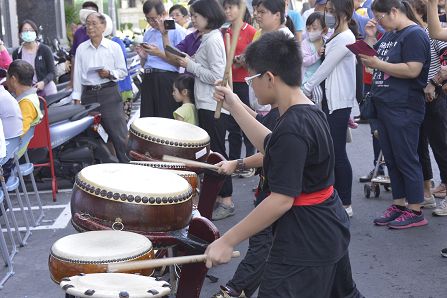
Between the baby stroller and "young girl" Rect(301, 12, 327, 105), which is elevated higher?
"young girl" Rect(301, 12, 327, 105)

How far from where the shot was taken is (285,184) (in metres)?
3.22

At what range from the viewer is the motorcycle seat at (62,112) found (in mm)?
8131

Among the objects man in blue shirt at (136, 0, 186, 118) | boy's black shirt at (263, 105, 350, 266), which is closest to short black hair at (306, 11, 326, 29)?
man in blue shirt at (136, 0, 186, 118)

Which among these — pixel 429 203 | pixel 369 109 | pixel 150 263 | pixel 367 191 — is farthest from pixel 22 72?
pixel 150 263

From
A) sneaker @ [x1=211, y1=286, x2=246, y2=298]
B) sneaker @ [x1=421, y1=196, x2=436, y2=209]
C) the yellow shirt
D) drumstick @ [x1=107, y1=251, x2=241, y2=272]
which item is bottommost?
sneaker @ [x1=421, y1=196, x2=436, y2=209]

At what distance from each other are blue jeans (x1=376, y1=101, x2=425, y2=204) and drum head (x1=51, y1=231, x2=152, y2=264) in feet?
10.0

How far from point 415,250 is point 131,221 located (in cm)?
273

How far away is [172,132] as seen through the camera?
5281mm

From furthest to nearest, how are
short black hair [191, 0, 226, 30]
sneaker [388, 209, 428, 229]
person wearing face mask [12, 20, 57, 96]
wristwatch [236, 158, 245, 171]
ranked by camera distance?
person wearing face mask [12, 20, 57, 96] < short black hair [191, 0, 226, 30] < sneaker [388, 209, 428, 229] < wristwatch [236, 158, 245, 171]

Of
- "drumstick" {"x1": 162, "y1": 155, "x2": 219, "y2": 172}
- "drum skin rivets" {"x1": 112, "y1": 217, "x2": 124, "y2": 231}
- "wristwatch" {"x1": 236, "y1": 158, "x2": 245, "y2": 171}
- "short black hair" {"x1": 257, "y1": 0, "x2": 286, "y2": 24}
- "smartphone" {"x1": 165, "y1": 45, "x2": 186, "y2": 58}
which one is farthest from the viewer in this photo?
"smartphone" {"x1": 165, "y1": 45, "x2": 186, "y2": 58}

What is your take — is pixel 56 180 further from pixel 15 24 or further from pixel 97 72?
pixel 15 24

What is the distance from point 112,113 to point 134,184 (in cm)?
457

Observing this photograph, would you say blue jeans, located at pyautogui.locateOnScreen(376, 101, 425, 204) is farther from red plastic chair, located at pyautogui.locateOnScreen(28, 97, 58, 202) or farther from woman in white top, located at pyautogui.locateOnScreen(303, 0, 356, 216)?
red plastic chair, located at pyautogui.locateOnScreen(28, 97, 58, 202)

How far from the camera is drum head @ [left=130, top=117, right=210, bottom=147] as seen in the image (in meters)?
5.12
